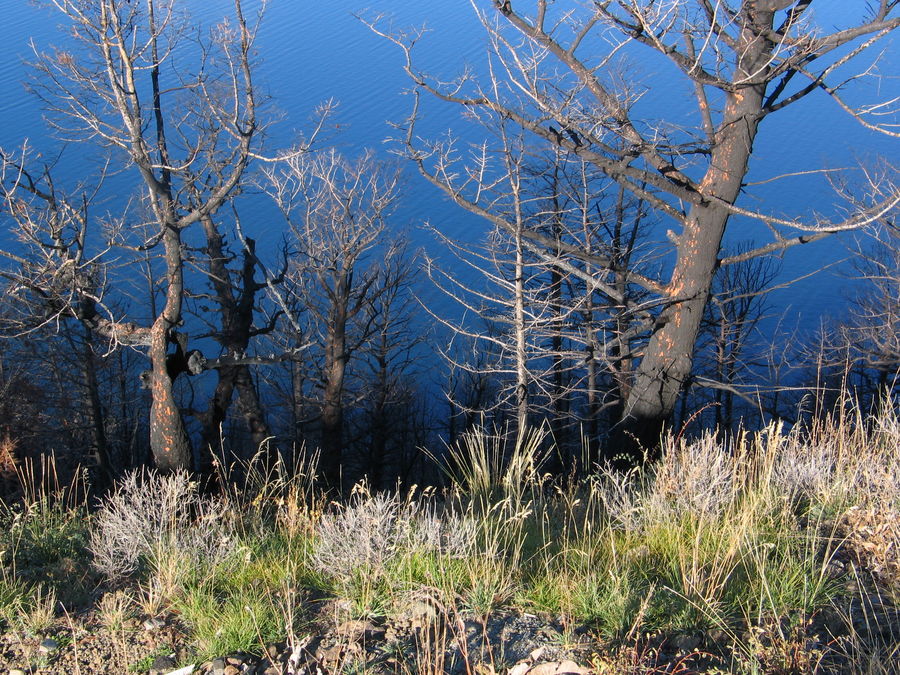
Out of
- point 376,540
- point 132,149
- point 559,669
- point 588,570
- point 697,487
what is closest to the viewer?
point 559,669

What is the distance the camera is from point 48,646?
3.50 metres

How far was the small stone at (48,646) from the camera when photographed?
3.47m

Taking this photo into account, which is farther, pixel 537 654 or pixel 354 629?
pixel 354 629

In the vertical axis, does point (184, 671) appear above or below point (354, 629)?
below

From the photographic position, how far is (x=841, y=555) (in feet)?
13.3

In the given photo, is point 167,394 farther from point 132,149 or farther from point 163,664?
point 163,664

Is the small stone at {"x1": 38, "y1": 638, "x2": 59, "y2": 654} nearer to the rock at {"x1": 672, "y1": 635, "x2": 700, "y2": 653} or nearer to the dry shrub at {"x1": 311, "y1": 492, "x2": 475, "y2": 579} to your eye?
the dry shrub at {"x1": 311, "y1": 492, "x2": 475, "y2": 579}

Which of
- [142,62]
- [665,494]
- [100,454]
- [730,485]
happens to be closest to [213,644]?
[665,494]

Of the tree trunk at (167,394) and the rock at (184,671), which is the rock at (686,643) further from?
the tree trunk at (167,394)

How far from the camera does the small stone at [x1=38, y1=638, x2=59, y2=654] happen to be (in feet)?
11.4

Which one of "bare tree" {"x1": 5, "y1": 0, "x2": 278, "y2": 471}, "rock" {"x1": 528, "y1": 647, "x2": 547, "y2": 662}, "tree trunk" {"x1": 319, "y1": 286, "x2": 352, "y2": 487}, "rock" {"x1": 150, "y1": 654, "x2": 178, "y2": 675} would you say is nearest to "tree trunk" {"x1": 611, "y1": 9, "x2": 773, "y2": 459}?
"rock" {"x1": 528, "y1": 647, "x2": 547, "y2": 662}

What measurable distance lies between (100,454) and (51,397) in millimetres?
3403

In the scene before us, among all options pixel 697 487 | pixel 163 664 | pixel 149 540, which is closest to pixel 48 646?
pixel 163 664

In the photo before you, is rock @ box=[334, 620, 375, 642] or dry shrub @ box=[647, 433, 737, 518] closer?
rock @ box=[334, 620, 375, 642]
